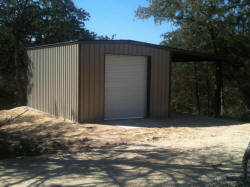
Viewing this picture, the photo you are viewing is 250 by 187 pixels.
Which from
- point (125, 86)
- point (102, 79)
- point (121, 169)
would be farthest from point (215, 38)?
point (121, 169)

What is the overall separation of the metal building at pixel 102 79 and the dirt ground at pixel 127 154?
66cm

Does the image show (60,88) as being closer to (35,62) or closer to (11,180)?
(35,62)

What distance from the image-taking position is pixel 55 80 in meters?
9.65

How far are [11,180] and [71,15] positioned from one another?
62.0 ft

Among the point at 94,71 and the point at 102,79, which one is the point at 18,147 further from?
the point at 102,79

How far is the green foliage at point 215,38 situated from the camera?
13922 mm

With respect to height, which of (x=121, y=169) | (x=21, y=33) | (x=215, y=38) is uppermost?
(x=21, y=33)

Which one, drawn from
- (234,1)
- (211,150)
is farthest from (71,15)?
(211,150)

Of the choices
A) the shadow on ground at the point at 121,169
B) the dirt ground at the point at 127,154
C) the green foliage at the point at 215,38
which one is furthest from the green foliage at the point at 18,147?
the green foliage at the point at 215,38

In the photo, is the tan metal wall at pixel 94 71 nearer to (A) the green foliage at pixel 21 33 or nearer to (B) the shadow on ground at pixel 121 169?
(B) the shadow on ground at pixel 121 169

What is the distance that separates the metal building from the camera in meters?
8.49

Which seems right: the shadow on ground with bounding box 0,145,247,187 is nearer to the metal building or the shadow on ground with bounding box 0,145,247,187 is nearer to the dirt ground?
the dirt ground

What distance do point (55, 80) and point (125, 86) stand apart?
2.65m

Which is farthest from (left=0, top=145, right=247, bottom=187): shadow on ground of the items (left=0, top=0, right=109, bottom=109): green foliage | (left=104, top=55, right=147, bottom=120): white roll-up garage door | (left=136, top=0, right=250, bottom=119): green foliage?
(left=0, top=0, right=109, bottom=109): green foliage
